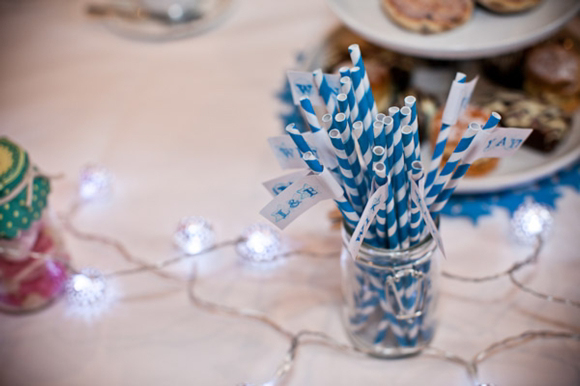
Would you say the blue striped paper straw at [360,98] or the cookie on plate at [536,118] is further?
the cookie on plate at [536,118]

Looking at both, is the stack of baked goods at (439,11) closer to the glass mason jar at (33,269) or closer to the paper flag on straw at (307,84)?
the paper flag on straw at (307,84)

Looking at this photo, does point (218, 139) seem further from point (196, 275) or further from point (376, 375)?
point (376, 375)

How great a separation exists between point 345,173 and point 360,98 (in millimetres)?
78

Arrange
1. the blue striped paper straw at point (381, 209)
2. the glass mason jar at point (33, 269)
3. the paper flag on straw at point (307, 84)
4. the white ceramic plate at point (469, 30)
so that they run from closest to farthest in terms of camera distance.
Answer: the blue striped paper straw at point (381, 209)
the paper flag on straw at point (307, 84)
the glass mason jar at point (33, 269)
the white ceramic plate at point (469, 30)

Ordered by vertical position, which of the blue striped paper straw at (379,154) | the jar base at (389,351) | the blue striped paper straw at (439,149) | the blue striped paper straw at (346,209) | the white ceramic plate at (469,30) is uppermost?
the blue striped paper straw at (379,154)

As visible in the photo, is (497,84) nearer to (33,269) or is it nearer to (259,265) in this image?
(259,265)

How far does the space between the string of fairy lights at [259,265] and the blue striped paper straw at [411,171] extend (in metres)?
0.19

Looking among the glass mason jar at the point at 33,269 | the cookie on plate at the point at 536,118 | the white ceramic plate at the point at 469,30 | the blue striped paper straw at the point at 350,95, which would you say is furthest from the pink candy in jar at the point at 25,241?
the cookie on plate at the point at 536,118

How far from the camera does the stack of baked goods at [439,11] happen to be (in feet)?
3.14

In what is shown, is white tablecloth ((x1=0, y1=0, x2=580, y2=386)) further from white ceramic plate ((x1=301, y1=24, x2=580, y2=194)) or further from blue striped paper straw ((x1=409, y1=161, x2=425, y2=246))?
blue striped paper straw ((x1=409, y1=161, x2=425, y2=246))

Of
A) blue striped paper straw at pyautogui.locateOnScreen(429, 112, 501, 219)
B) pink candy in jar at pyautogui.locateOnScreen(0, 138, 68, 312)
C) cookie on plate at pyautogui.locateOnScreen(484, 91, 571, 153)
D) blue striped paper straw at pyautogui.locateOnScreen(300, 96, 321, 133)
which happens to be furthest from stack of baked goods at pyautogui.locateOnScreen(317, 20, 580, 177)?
pink candy in jar at pyautogui.locateOnScreen(0, 138, 68, 312)

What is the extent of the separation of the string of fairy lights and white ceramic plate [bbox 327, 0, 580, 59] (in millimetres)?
264

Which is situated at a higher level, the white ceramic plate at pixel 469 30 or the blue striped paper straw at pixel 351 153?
the blue striped paper straw at pixel 351 153

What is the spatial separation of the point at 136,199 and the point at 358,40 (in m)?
0.54
